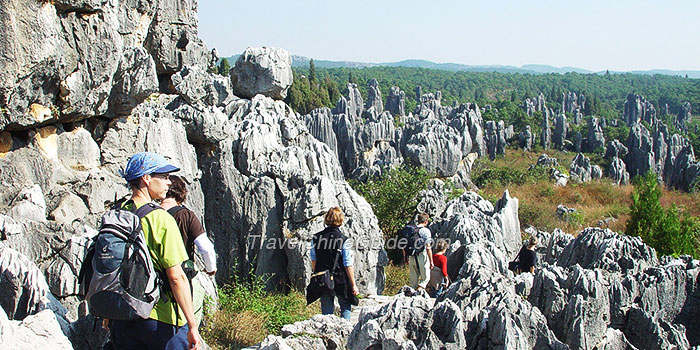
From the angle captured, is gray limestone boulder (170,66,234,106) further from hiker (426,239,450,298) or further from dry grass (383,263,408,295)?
hiker (426,239,450,298)

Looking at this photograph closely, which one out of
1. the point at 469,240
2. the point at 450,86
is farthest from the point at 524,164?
the point at 450,86

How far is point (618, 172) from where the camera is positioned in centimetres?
3762

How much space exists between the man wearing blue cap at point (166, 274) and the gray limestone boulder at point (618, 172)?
38.6 m

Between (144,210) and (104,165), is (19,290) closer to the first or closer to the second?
(144,210)

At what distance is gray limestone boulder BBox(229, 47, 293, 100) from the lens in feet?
40.6

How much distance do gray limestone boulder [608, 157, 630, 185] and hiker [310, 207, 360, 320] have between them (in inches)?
1433

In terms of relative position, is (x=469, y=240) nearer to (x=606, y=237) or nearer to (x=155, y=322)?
(x=606, y=237)

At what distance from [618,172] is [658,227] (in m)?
31.3

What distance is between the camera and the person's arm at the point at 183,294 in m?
2.53

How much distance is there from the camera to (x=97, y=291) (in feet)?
8.01

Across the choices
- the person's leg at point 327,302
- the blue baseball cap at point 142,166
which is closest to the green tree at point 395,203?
the person's leg at point 327,302

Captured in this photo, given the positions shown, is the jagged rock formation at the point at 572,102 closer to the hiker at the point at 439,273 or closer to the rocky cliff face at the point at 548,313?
the hiker at the point at 439,273

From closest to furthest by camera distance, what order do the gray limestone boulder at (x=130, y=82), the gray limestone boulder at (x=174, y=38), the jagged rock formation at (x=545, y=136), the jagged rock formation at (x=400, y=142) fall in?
the gray limestone boulder at (x=130, y=82) < the gray limestone boulder at (x=174, y=38) < the jagged rock formation at (x=400, y=142) < the jagged rock formation at (x=545, y=136)

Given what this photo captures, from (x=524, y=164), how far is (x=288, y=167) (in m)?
35.5
